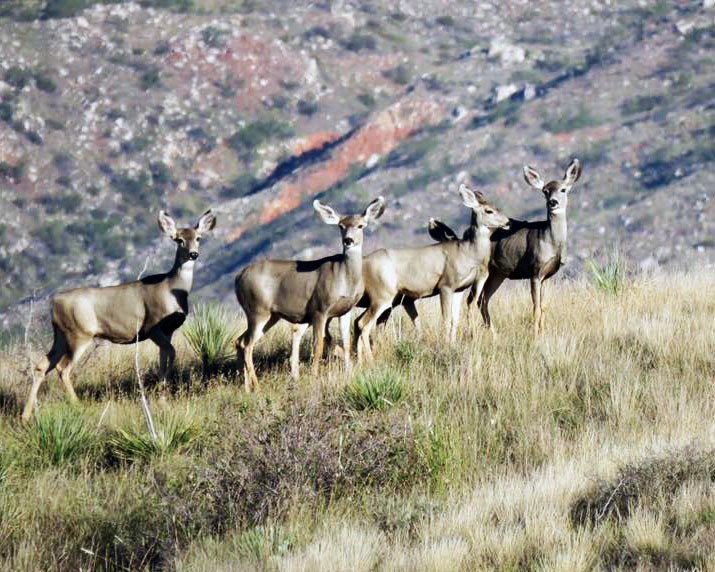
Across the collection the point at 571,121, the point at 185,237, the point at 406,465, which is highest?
the point at 185,237

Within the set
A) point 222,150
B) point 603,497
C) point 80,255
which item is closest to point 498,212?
point 603,497

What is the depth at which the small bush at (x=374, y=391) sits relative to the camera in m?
11.3

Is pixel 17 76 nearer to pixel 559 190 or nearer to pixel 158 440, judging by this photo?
pixel 559 190

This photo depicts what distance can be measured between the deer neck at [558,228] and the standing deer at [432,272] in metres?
0.54

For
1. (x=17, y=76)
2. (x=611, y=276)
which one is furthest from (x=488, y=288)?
(x=17, y=76)

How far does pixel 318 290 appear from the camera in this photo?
1308 centimetres

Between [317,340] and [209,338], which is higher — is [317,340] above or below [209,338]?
above

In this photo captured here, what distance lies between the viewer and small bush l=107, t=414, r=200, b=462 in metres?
10.9

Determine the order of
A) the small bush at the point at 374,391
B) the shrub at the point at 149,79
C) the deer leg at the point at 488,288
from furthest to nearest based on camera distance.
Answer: the shrub at the point at 149,79, the deer leg at the point at 488,288, the small bush at the point at 374,391

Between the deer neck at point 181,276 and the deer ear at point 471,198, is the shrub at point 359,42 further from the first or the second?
Result: the deer neck at point 181,276

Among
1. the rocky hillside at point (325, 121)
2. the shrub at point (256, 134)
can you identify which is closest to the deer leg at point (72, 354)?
the rocky hillside at point (325, 121)

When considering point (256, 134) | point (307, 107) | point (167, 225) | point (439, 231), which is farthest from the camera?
point (307, 107)

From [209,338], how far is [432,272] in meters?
2.62

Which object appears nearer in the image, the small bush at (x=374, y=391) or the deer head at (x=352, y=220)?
the small bush at (x=374, y=391)
